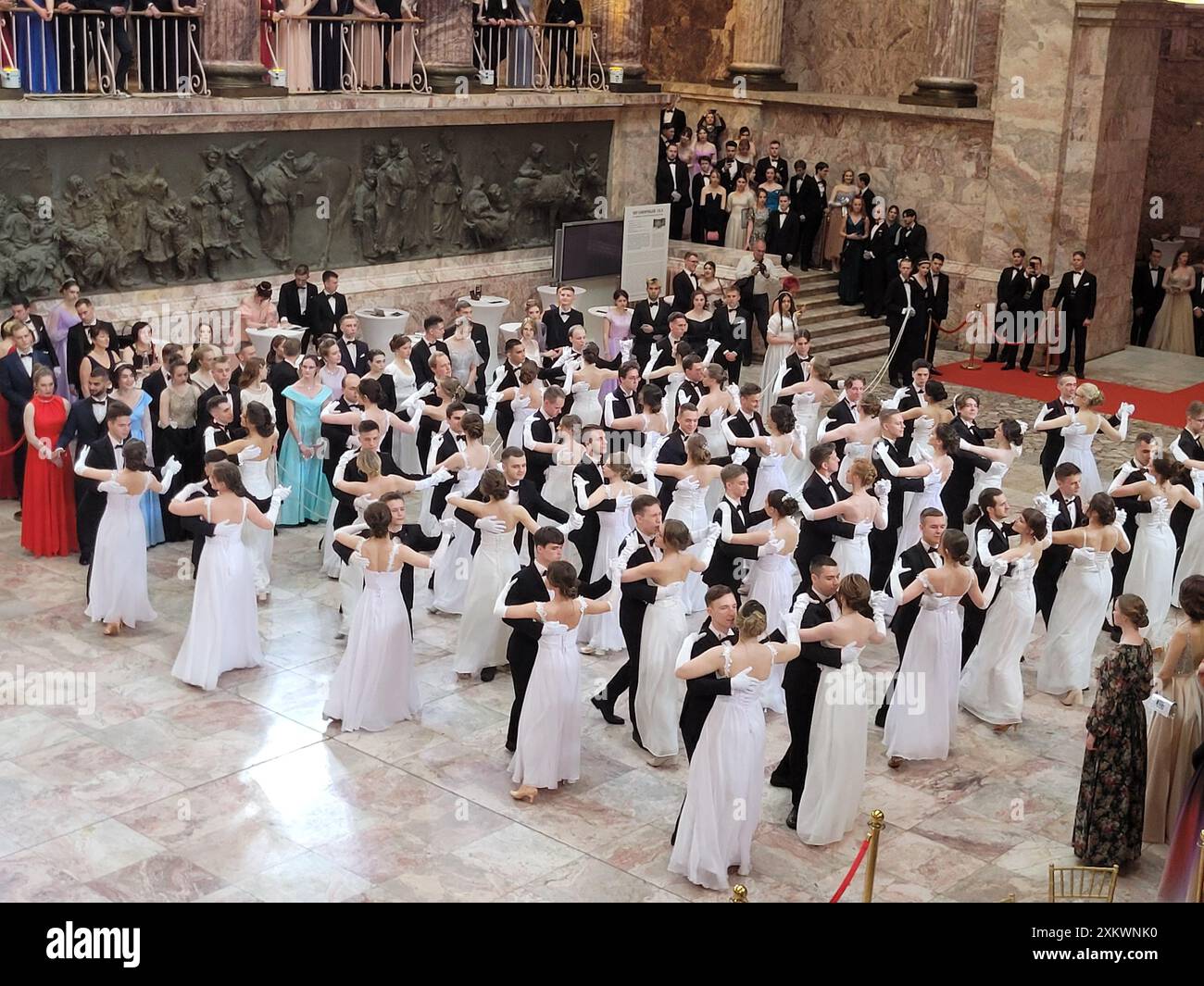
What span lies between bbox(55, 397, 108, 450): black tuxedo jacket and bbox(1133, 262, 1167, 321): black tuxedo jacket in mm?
17300

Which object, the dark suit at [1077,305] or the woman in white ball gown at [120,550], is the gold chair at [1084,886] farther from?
the dark suit at [1077,305]

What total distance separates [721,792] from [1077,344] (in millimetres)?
15310

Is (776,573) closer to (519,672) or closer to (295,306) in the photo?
(519,672)

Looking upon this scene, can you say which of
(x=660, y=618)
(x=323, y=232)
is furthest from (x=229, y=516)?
(x=323, y=232)

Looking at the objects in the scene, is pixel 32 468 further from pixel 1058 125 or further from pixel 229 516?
pixel 1058 125

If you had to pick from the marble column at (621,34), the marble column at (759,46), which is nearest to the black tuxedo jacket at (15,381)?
the marble column at (621,34)

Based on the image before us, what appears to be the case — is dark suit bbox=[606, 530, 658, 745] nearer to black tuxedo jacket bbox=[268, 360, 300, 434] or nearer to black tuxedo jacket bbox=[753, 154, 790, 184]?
black tuxedo jacket bbox=[268, 360, 300, 434]

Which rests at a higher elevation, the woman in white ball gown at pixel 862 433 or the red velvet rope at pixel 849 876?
the woman in white ball gown at pixel 862 433

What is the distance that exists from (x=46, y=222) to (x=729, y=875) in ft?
37.5

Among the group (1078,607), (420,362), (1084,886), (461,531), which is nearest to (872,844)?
(1084,886)

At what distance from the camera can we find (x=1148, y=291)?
24672 millimetres

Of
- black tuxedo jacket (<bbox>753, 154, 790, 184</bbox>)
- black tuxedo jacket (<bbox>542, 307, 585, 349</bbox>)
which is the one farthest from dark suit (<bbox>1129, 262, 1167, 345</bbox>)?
black tuxedo jacket (<bbox>542, 307, 585, 349</bbox>)

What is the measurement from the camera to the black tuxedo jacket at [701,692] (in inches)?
340

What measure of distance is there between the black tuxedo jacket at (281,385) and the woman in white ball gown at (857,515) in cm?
505
